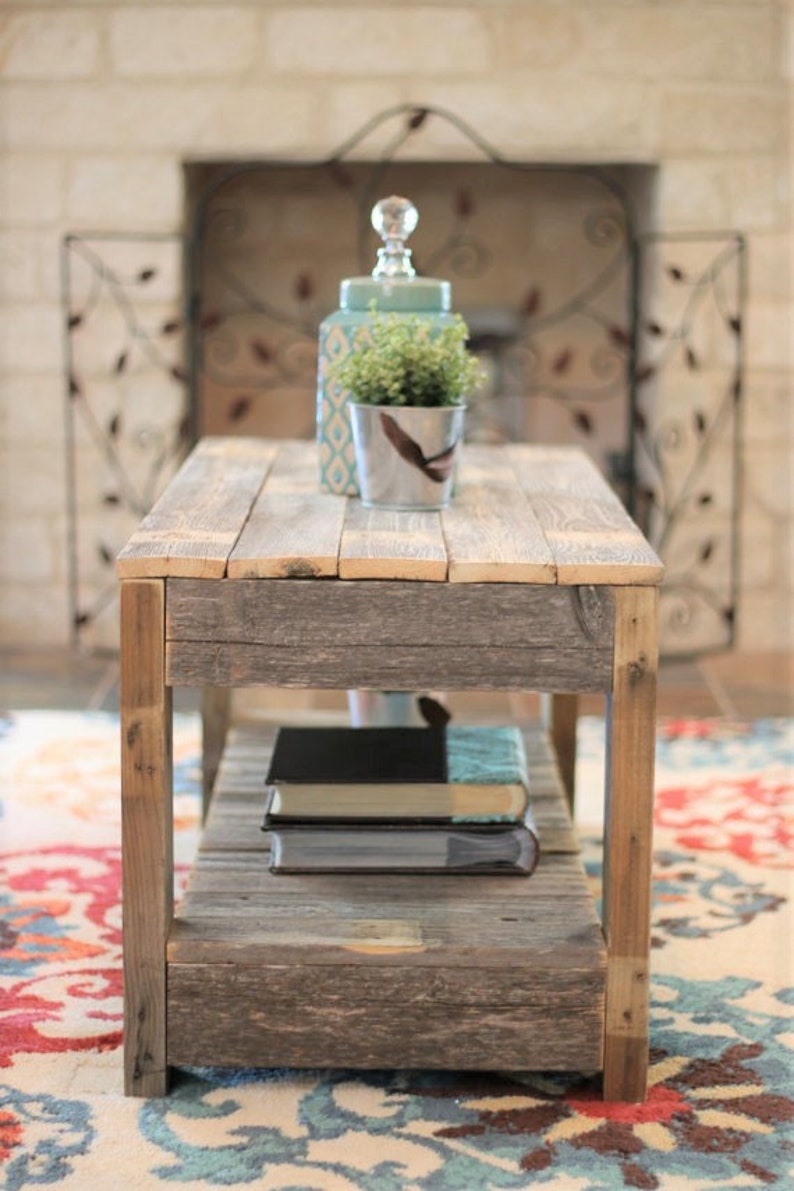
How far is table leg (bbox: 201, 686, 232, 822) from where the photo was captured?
254cm

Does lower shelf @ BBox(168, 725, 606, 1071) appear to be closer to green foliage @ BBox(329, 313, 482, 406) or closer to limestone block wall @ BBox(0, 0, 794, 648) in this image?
green foliage @ BBox(329, 313, 482, 406)

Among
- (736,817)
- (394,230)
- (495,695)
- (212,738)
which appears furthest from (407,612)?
(495,695)

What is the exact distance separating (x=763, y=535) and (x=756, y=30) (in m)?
1.14

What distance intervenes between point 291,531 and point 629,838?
0.50 meters

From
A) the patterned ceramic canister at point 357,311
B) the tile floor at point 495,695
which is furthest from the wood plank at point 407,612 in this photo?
the tile floor at point 495,695

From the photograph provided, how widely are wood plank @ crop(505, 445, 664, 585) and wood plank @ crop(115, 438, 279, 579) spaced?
35 centimetres

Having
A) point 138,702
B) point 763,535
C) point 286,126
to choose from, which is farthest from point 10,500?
point 138,702

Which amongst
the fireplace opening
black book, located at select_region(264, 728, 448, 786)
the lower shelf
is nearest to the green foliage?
black book, located at select_region(264, 728, 448, 786)

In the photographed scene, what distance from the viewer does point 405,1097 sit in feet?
5.93

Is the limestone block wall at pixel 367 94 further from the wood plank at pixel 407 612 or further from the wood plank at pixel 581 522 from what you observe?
the wood plank at pixel 407 612

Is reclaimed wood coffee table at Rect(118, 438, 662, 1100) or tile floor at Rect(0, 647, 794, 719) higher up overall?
reclaimed wood coffee table at Rect(118, 438, 662, 1100)

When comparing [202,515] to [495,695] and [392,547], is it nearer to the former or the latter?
[392,547]

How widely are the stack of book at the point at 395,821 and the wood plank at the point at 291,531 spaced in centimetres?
30

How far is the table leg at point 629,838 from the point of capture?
67.7 inches
